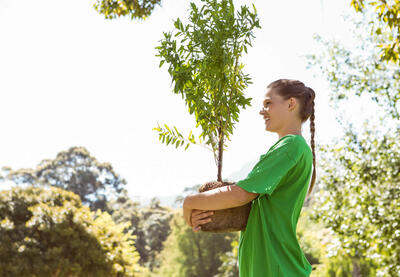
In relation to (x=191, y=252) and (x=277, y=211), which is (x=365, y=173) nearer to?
(x=277, y=211)

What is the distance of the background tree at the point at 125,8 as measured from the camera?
410 cm

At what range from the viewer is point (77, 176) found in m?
33.6

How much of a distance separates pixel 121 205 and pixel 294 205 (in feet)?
103

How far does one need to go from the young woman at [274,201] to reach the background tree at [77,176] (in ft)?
108

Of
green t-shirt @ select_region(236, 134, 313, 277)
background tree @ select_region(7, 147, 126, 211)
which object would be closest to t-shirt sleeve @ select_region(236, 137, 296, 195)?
green t-shirt @ select_region(236, 134, 313, 277)

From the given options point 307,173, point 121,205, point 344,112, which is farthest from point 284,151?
point 121,205

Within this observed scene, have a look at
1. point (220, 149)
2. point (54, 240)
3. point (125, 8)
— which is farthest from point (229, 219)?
point (54, 240)

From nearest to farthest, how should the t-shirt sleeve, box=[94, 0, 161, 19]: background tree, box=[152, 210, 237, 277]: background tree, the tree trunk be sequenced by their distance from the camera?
the t-shirt sleeve
the tree trunk
box=[94, 0, 161, 19]: background tree
box=[152, 210, 237, 277]: background tree

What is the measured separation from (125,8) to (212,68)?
9.41 ft

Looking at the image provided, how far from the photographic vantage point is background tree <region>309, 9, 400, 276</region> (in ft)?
16.5

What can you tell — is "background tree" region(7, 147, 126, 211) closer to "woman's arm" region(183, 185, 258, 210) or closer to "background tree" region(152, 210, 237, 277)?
"background tree" region(152, 210, 237, 277)

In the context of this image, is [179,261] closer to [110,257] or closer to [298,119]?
[110,257]

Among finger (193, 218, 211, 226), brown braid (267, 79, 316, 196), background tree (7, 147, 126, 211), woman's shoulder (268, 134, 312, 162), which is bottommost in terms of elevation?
finger (193, 218, 211, 226)

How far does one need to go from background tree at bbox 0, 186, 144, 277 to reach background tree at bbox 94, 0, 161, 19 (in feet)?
18.4
